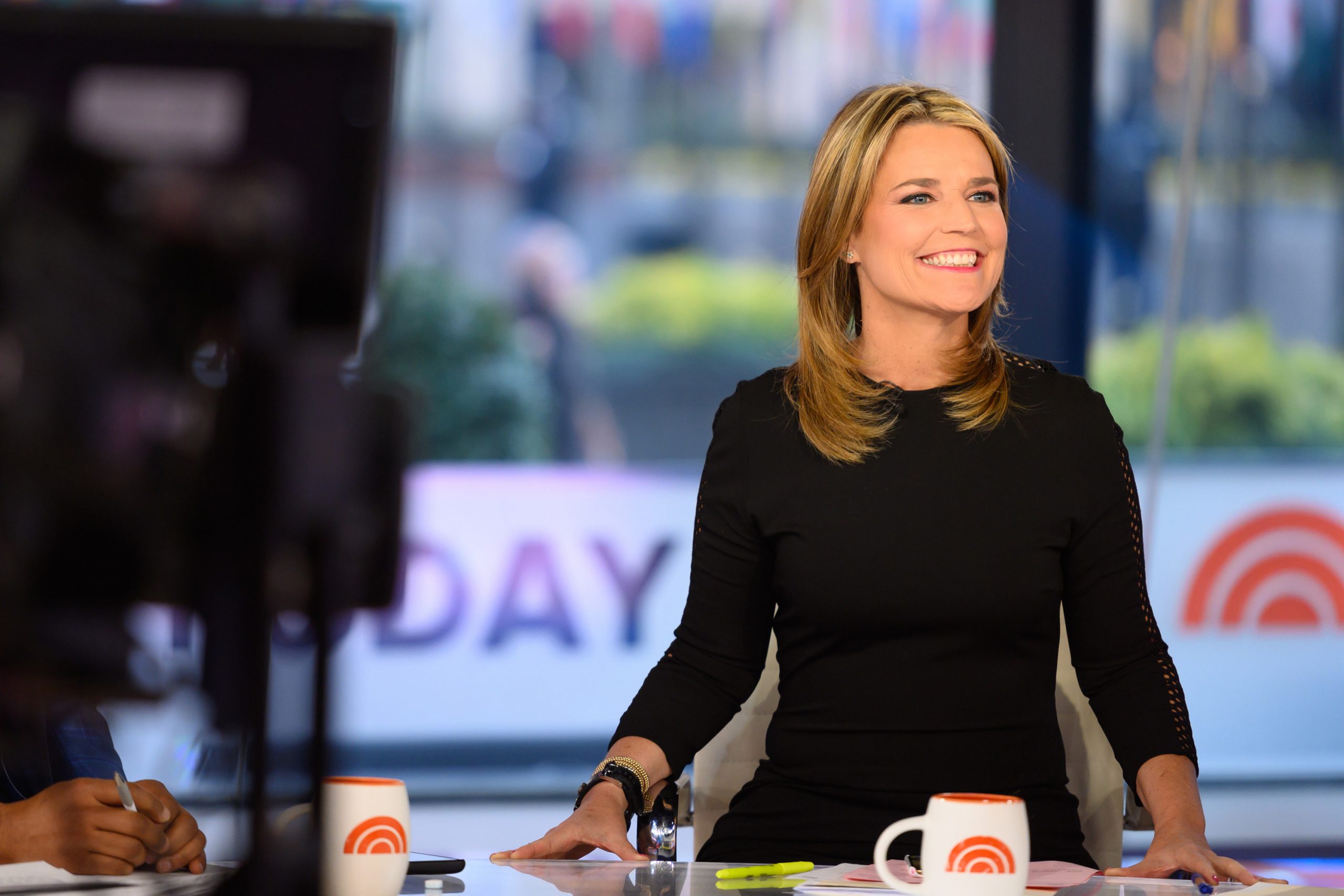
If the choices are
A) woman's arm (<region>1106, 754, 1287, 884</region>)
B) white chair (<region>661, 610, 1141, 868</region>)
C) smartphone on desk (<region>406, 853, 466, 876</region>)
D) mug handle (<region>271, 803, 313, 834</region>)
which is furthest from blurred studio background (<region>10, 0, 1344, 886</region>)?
mug handle (<region>271, 803, 313, 834</region>)

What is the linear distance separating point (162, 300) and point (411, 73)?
4.25m

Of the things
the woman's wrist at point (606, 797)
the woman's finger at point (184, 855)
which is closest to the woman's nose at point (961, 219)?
the woman's wrist at point (606, 797)

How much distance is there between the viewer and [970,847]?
917 millimetres

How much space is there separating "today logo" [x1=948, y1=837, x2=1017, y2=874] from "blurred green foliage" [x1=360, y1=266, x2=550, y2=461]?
12.3ft

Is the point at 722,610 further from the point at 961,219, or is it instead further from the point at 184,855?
the point at 184,855

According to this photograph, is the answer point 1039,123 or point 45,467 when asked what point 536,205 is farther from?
point 45,467

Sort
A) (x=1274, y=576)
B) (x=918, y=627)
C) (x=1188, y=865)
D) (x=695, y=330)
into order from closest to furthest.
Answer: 1. (x=1188, y=865)
2. (x=918, y=627)
3. (x=1274, y=576)
4. (x=695, y=330)

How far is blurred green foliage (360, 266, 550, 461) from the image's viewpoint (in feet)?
15.1

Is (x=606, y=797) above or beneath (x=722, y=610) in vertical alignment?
beneath

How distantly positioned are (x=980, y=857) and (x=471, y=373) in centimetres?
386

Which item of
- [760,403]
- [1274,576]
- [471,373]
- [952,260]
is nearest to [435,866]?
[760,403]

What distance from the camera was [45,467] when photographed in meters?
0.50

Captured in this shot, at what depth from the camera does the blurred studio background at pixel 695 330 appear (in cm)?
445

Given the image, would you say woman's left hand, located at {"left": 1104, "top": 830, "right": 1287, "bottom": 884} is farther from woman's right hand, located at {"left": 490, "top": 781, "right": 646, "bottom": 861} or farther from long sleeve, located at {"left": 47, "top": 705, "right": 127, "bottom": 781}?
long sleeve, located at {"left": 47, "top": 705, "right": 127, "bottom": 781}
